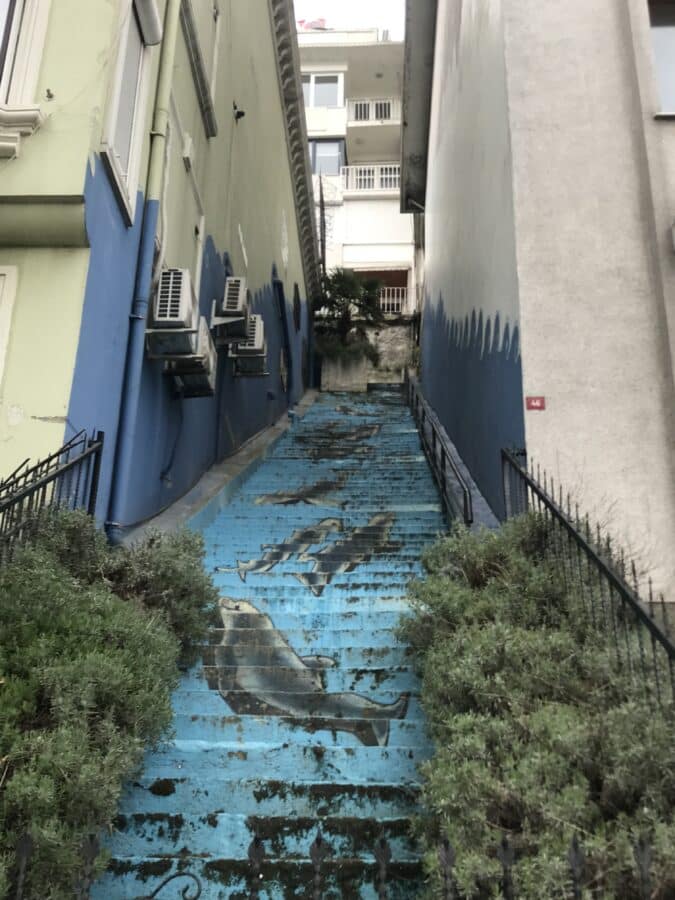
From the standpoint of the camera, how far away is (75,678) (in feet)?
11.7

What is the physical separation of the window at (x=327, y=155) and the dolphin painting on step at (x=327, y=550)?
23.7m

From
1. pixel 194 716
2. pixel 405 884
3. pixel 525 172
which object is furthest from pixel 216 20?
pixel 405 884

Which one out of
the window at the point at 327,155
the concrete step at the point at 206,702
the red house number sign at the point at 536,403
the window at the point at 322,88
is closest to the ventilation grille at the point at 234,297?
the red house number sign at the point at 536,403

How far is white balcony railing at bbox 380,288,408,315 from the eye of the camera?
26.7m

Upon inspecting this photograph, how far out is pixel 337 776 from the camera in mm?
4164

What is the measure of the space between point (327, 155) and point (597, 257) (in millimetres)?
24666

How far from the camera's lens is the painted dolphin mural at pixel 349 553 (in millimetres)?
6648

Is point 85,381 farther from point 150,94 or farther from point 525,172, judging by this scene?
point 525,172

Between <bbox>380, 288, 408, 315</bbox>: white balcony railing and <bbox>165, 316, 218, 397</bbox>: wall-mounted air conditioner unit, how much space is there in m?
18.3

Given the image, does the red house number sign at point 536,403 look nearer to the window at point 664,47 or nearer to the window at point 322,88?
the window at point 664,47

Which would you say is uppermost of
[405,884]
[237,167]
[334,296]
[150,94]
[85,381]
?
[334,296]

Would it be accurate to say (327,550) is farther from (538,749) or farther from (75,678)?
(538,749)

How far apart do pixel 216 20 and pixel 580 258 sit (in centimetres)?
704

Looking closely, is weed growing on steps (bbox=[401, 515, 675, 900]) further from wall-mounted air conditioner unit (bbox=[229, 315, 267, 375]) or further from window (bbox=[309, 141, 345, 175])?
window (bbox=[309, 141, 345, 175])
